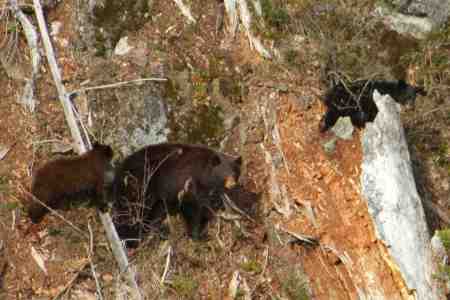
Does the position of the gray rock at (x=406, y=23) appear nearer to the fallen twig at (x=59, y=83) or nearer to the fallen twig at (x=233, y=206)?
the fallen twig at (x=233, y=206)

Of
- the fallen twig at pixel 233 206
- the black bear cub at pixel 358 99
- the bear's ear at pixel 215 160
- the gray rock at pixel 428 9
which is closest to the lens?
the bear's ear at pixel 215 160

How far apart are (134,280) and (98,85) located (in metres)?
2.86

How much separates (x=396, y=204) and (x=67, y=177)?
157 inches

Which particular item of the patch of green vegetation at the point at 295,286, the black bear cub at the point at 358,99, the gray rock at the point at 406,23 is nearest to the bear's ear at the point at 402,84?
the black bear cub at the point at 358,99

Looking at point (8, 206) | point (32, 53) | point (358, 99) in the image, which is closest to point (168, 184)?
point (8, 206)

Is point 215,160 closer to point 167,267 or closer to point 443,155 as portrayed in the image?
point 167,267

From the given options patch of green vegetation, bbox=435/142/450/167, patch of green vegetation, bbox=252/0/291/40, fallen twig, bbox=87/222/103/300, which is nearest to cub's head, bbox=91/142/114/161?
fallen twig, bbox=87/222/103/300

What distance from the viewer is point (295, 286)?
830cm

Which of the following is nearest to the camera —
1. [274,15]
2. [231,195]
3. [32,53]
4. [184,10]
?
[231,195]

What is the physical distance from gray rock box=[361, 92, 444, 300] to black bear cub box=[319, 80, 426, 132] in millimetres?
1055

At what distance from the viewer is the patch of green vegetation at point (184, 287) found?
Result: 8.11 meters

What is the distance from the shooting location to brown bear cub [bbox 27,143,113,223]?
7.84 m

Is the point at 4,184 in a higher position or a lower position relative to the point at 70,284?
higher

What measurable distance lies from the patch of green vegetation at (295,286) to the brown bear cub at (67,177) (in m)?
2.62
